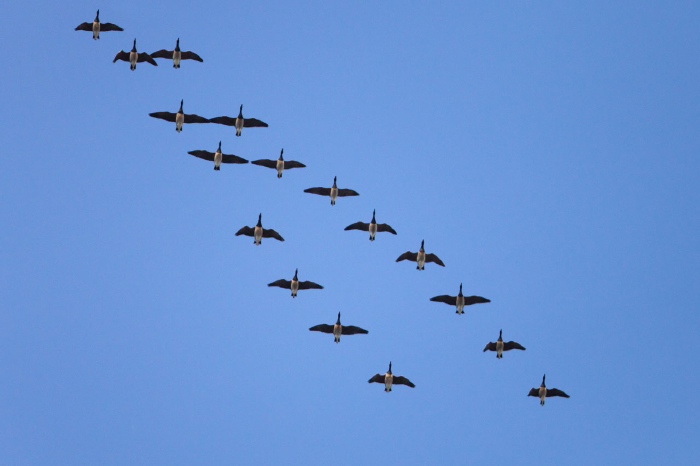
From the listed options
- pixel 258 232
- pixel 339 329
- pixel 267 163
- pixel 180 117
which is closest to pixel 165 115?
pixel 180 117

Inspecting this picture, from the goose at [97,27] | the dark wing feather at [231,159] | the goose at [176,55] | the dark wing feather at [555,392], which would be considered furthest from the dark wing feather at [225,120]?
the dark wing feather at [555,392]

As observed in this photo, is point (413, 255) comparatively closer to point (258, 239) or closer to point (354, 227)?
point (354, 227)

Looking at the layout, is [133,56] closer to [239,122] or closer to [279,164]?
[239,122]

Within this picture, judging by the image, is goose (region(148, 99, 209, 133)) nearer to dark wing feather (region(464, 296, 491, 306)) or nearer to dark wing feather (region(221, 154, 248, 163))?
dark wing feather (region(221, 154, 248, 163))

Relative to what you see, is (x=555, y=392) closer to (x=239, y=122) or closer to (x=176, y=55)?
(x=239, y=122)

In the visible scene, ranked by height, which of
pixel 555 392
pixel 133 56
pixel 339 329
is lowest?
pixel 555 392

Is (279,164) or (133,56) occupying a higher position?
(133,56)

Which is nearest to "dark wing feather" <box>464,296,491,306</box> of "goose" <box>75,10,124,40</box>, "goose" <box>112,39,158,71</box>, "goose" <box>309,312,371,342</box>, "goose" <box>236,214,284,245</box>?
"goose" <box>309,312,371,342</box>

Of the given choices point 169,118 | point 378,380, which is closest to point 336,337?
point 378,380

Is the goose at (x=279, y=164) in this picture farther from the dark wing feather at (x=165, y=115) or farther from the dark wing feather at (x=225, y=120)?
the dark wing feather at (x=165, y=115)

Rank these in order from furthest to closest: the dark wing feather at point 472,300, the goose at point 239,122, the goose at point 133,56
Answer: the goose at point 133,56 < the dark wing feather at point 472,300 < the goose at point 239,122

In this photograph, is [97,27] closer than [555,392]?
No

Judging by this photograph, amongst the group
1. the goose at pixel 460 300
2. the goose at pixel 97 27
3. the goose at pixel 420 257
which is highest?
the goose at pixel 97 27

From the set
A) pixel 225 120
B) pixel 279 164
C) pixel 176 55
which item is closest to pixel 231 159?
pixel 225 120
